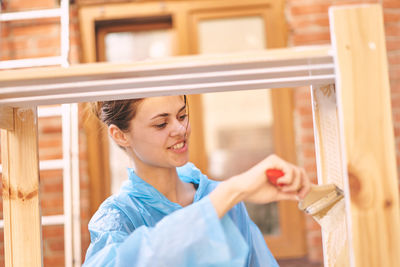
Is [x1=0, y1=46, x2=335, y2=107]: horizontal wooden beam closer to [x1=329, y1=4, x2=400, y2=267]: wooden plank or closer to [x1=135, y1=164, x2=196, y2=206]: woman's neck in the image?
[x1=329, y1=4, x2=400, y2=267]: wooden plank

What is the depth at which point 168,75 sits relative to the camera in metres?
0.64

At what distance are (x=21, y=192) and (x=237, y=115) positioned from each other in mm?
1811

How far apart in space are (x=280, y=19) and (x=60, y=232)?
174 centimetres

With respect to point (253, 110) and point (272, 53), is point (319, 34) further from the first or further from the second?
point (272, 53)

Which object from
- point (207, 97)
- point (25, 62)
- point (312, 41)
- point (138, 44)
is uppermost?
point (138, 44)

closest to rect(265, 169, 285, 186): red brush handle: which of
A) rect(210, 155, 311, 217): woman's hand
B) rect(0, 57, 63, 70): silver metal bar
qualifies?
rect(210, 155, 311, 217): woman's hand

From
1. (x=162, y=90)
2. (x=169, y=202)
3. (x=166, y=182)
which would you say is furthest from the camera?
(x=166, y=182)

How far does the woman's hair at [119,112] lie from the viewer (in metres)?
1.14

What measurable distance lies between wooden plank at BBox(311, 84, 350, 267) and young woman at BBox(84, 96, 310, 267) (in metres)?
0.16

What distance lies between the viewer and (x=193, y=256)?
642mm

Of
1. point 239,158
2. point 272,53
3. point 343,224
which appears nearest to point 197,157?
point 239,158

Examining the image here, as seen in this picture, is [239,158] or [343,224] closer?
[343,224]

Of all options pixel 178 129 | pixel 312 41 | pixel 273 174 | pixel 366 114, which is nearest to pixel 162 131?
pixel 178 129

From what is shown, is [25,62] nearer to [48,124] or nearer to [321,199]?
[48,124]
